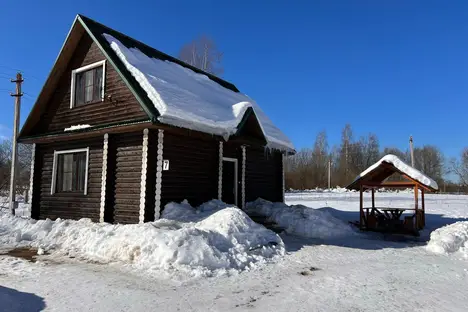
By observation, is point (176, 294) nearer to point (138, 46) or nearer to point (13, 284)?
→ point (13, 284)

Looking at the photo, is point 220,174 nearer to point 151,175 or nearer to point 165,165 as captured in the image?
point 165,165

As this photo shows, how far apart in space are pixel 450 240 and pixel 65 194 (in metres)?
12.5

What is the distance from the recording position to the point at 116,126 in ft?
34.8

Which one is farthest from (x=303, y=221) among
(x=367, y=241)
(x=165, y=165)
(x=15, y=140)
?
(x=15, y=140)

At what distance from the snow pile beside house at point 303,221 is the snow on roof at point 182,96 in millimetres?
2801

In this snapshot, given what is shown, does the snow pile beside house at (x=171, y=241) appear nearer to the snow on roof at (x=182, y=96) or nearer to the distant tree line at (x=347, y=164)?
the snow on roof at (x=182, y=96)

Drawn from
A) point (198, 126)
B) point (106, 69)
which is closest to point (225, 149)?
point (198, 126)

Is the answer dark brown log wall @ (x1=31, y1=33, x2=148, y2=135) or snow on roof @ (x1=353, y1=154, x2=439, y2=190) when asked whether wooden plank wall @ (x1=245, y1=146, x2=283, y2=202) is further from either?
dark brown log wall @ (x1=31, y1=33, x2=148, y2=135)

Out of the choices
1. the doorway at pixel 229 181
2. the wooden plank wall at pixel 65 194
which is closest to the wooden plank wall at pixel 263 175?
the doorway at pixel 229 181

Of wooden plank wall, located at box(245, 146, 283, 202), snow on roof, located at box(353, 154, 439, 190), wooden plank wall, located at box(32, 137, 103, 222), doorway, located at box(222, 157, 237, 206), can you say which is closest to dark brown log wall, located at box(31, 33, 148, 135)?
wooden plank wall, located at box(32, 137, 103, 222)

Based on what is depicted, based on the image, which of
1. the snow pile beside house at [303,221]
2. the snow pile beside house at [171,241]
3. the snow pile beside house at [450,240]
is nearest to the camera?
the snow pile beside house at [171,241]

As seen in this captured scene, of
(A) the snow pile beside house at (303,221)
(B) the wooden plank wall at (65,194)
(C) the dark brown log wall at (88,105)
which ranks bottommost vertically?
(A) the snow pile beside house at (303,221)

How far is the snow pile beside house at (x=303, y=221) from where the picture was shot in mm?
11844

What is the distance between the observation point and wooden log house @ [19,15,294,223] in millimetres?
10516
